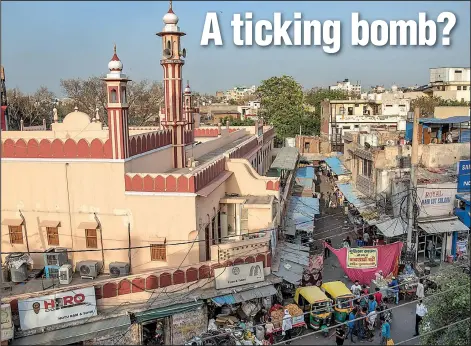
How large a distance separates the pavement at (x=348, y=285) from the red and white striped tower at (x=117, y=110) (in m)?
7.72

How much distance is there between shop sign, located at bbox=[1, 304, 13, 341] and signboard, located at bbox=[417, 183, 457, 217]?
15111 mm

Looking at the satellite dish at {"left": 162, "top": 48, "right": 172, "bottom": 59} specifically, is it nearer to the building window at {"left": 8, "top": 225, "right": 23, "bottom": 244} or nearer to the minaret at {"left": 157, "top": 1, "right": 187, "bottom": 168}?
the minaret at {"left": 157, "top": 1, "right": 187, "bottom": 168}

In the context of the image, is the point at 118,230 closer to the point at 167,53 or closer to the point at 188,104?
the point at 167,53

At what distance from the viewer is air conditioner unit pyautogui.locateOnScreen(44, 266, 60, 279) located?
1319 cm

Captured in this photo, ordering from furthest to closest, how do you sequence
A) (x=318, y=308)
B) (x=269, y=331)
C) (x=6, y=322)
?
1. (x=318, y=308)
2. (x=269, y=331)
3. (x=6, y=322)

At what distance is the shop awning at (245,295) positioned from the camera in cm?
1269

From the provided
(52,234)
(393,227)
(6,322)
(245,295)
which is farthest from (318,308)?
(52,234)

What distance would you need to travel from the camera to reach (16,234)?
47.5 ft

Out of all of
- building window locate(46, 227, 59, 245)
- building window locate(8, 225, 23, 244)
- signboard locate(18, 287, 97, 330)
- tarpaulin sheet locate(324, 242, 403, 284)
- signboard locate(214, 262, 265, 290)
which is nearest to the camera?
signboard locate(18, 287, 97, 330)

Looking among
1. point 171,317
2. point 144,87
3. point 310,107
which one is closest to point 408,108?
point 310,107

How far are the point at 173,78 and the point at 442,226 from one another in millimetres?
12591

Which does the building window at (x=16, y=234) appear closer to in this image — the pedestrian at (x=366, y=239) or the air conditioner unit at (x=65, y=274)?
the air conditioner unit at (x=65, y=274)

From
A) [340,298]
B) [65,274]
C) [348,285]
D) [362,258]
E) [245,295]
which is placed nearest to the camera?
[65,274]

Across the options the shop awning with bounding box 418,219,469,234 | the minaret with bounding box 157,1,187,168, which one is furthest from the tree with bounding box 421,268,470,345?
the minaret with bounding box 157,1,187,168
